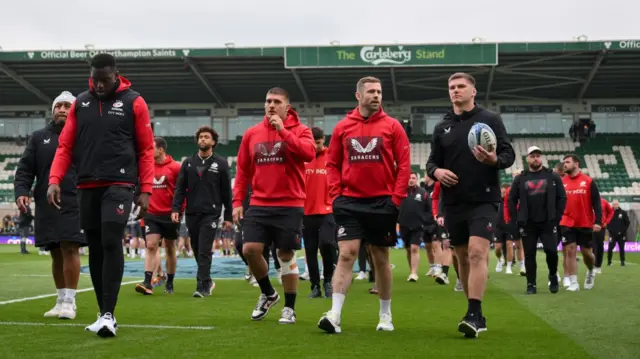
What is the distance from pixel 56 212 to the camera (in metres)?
8.45

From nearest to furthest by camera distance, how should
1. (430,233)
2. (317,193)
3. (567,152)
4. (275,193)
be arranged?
1. (275,193)
2. (317,193)
3. (430,233)
4. (567,152)

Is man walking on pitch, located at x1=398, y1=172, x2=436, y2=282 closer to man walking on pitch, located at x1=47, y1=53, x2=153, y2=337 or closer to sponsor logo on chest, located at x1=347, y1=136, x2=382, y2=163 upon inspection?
sponsor logo on chest, located at x1=347, y1=136, x2=382, y2=163

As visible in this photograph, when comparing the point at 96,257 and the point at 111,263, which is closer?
the point at 111,263

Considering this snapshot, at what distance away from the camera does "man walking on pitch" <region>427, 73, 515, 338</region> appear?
7168 millimetres

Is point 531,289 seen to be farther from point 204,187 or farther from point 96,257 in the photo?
point 96,257

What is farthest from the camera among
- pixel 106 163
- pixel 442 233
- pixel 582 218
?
pixel 442 233

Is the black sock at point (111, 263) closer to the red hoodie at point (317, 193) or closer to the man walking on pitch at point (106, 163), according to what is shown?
the man walking on pitch at point (106, 163)

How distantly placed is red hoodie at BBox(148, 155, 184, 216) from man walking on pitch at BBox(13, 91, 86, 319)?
3540 millimetres

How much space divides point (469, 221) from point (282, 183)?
73.0 inches

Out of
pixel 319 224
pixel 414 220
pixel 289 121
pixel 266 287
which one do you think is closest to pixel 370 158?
pixel 289 121

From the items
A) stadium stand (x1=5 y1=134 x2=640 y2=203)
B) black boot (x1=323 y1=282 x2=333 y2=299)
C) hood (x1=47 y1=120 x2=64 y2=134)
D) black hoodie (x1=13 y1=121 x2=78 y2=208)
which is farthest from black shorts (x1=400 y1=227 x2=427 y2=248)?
stadium stand (x1=5 y1=134 x2=640 y2=203)

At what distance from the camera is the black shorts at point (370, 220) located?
745 cm

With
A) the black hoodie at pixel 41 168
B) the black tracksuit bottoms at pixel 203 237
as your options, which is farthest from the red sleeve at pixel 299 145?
the black tracksuit bottoms at pixel 203 237

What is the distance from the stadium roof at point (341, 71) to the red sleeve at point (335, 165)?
3576 cm
